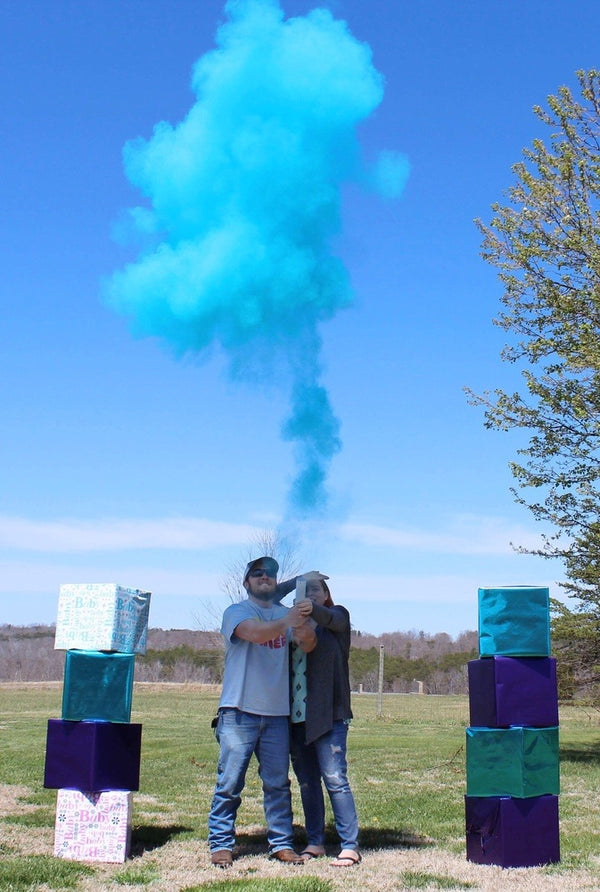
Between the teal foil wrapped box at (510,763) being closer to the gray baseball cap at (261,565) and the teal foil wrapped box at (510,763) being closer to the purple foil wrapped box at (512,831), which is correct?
the purple foil wrapped box at (512,831)

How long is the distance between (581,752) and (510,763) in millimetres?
11879

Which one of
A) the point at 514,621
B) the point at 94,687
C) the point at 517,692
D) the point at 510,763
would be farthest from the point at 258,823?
the point at 514,621

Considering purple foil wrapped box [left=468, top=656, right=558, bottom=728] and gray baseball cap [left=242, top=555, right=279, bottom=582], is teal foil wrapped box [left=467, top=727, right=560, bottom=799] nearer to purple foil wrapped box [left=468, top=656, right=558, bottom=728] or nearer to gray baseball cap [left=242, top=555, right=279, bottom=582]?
→ purple foil wrapped box [left=468, top=656, right=558, bottom=728]

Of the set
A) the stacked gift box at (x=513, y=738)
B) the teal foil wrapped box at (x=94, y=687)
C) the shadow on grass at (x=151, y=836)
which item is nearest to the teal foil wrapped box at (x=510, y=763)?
the stacked gift box at (x=513, y=738)

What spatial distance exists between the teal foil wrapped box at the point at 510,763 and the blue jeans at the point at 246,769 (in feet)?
4.27

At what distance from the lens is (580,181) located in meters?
15.0

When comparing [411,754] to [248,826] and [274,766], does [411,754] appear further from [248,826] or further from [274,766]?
[274,766]

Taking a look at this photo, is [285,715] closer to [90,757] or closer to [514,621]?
[90,757]

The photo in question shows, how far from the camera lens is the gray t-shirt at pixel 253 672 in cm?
656

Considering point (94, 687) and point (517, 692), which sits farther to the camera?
point (94, 687)

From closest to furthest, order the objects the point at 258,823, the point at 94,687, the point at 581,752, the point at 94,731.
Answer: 1. the point at 94,731
2. the point at 94,687
3. the point at 258,823
4. the point at 581,752

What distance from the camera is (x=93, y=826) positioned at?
6.62 m

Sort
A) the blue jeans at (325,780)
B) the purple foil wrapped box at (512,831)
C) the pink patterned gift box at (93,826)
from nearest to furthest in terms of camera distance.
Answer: the purple foil wrapped box at (512,831) < the blue jeans at (325,780) < the pink patterned gift box at (93,826)

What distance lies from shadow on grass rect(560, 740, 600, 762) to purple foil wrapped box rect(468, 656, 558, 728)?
9.30 metres
